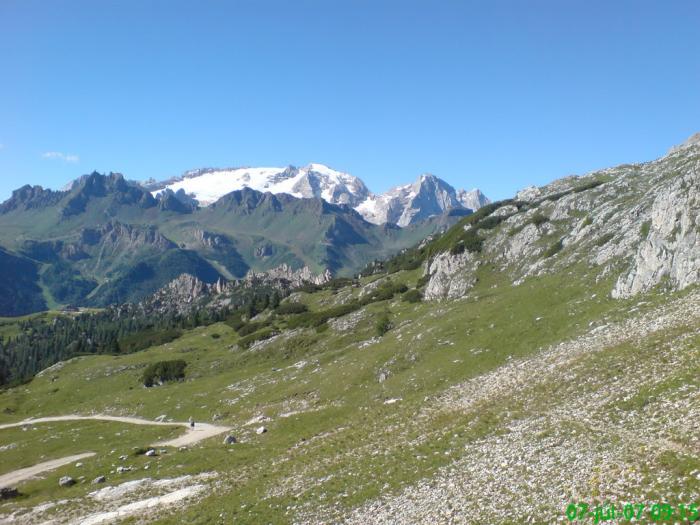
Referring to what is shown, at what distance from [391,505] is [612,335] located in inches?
1075

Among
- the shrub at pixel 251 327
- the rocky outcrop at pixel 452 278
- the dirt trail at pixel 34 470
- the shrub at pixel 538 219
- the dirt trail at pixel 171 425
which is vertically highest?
the shrub at pixel 538 219

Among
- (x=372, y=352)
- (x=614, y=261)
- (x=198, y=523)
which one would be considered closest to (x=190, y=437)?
(x=372, y=352)

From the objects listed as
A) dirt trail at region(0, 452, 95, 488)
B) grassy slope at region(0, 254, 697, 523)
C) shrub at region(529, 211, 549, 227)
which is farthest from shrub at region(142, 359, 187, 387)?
shrub at region(529, 211, 549, 227)

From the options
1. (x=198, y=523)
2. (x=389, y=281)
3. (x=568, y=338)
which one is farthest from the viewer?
(x=389, y=281)

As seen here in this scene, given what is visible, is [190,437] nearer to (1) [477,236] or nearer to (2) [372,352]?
(2) [372,352]

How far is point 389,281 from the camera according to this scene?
473 ft

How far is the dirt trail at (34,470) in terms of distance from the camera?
56.8 meters

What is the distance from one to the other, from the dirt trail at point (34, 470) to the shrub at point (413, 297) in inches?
2744

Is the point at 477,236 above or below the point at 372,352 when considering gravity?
above

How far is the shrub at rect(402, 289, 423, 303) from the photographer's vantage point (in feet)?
360

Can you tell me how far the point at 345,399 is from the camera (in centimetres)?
6181

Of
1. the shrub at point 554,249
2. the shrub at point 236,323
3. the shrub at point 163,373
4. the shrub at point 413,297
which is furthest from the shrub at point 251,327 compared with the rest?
the shrub at point 554,249

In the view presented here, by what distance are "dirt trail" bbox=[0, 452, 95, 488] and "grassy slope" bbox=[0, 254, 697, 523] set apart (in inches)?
166

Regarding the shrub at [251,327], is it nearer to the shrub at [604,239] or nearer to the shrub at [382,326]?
the shrub at [382,326]
